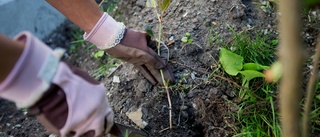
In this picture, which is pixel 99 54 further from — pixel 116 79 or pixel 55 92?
pixel 55 92

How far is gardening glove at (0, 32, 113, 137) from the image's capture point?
35.1 inches

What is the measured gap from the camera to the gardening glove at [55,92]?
0.89 meters

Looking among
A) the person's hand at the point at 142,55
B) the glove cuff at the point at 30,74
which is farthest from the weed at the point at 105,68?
the glove cuff at the point at 30,74

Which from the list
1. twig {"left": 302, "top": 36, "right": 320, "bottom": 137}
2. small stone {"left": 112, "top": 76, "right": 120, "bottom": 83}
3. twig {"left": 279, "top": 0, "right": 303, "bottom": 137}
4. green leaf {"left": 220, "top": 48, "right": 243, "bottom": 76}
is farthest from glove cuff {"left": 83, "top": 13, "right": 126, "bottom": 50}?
twig {"left": 279, "top": 0, "right": 303, "bottom": 137}

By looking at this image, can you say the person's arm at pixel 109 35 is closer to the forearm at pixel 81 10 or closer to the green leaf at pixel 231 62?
the forearm at pixel 81 10

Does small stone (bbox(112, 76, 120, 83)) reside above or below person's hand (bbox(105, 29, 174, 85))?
below

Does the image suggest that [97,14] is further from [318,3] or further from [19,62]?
[318,3]

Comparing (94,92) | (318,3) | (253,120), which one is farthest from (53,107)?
(253,120)

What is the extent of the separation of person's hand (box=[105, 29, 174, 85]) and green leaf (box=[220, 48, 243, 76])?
204 mm

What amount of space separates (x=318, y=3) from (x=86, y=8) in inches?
35.0

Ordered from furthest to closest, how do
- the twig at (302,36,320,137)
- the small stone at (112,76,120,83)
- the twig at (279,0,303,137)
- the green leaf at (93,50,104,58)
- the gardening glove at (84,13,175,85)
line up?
the green leaf at (93,50,104,58), the small stone at (112,76,120,83), the gardening glove at (84,13,175,85), the twig at (302,36,320,137), the twig at (279,0,303,137)

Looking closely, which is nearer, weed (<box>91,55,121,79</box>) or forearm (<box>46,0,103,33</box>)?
forearm (<box>46,0,103,33</box>)

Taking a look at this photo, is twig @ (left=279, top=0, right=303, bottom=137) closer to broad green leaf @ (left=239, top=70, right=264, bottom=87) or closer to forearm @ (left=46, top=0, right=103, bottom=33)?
broad green leaf @ (left=239, top=70, right=264, bottom=87)

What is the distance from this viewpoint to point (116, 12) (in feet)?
6.95
